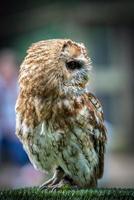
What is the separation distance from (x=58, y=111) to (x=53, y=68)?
1.17ft

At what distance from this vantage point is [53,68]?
377 inches

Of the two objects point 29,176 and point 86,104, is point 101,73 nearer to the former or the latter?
point 29,176

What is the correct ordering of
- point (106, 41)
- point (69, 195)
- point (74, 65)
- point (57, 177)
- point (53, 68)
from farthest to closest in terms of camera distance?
1. point (106, 41)
2. point (57, 177)
3. point (74, 65)
4. point (53, 68)
5. point (69, 195)

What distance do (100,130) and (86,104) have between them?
0.34 metres

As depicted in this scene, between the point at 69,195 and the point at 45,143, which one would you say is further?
the point at 45,143

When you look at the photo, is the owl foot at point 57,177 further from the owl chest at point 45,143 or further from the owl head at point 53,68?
the owl head at point 53,68

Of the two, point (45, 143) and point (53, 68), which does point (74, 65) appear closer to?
point (53, 68)

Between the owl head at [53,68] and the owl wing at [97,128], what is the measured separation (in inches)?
14.6

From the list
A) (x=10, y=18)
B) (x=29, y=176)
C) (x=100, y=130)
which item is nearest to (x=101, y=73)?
(x=10, y=18)

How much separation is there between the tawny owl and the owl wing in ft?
0.04

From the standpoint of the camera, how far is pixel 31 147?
9.82m

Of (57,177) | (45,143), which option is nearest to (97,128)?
(57,177)

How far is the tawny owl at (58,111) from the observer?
956 centimetres

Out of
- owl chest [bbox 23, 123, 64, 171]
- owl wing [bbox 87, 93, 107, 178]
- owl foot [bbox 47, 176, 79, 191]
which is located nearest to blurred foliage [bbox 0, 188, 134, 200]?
owl foot [bbox 47, 176, 79, 191]
